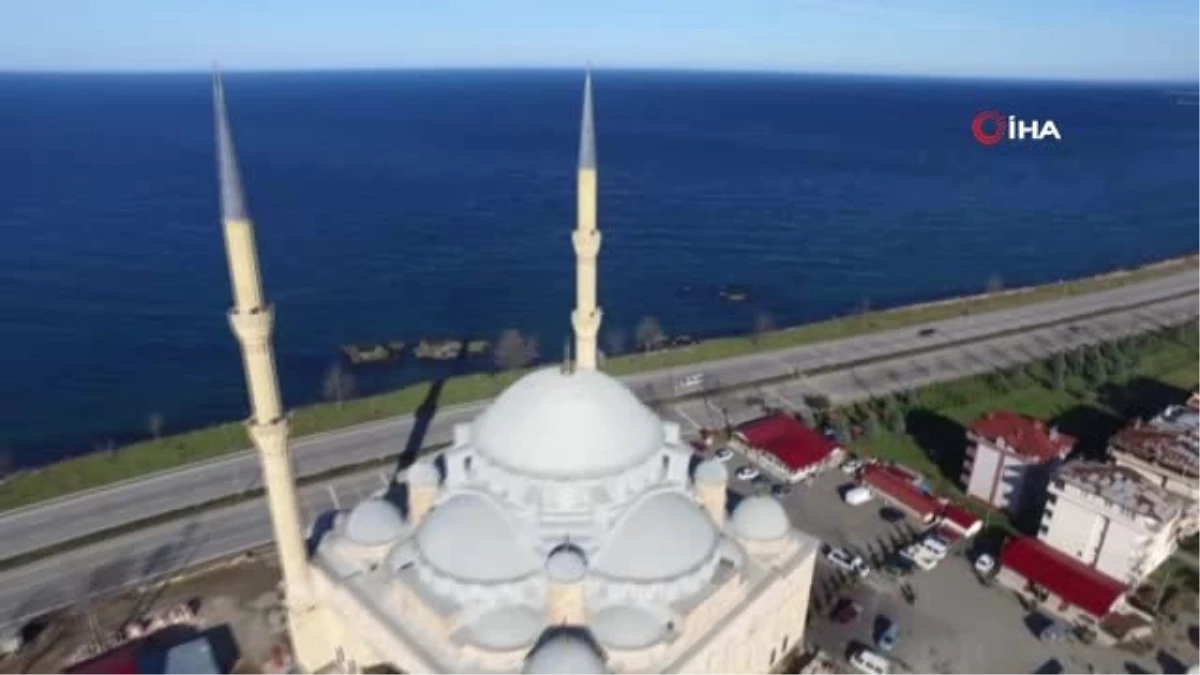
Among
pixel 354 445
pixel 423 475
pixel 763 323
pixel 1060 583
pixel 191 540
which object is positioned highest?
pixel 423 475

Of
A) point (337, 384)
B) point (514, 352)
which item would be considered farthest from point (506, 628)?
point (514, 352)

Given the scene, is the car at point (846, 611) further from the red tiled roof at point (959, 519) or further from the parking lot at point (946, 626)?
the red tiled roof at point (959, 519)

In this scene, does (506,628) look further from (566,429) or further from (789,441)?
(789,441)

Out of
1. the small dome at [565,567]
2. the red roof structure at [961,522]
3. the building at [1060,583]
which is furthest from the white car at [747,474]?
the small dome at [565,567]

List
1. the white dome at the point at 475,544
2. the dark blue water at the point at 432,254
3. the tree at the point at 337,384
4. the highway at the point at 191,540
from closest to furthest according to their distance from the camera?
the white dome at the point at 475,544 → the highway at the point at 191,540 → the tree at the point at 337,384 → the dark blue water at the point at 432,254

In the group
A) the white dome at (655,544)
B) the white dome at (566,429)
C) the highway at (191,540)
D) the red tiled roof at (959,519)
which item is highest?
the white dome at (566,429)

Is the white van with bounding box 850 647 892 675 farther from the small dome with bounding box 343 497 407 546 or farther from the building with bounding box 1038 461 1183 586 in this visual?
the small dome with bounding box 343 497 407 546
